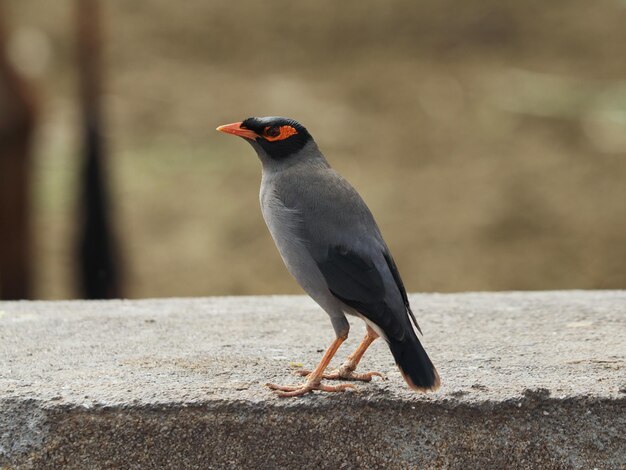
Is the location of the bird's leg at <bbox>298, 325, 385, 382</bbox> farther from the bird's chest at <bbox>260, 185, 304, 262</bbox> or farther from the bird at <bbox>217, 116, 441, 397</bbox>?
the bird's chest at <bbox>260, 185, 304, 262</bbox>

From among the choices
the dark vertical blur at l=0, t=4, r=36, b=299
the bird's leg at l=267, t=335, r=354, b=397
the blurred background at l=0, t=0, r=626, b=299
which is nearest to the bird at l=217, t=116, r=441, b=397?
the bird's leg at l=267, t=335, r=354, b=397

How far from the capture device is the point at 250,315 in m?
3.99

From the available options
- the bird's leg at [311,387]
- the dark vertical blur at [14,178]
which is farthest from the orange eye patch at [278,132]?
the dark vertical blur at [14,178]

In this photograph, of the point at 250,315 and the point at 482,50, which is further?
the point at 482,50

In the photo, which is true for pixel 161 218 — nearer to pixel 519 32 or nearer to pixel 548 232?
pixel 548 232

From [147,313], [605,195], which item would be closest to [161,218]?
[605,195]

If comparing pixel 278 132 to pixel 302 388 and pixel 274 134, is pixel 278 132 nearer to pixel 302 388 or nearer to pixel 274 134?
pixel 274 134

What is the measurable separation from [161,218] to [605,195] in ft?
Answer: 12.9

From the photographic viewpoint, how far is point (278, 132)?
10.5 feet

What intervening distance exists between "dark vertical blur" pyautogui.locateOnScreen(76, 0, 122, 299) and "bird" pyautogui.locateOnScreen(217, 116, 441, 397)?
16.9 feet

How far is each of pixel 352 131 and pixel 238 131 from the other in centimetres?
1029

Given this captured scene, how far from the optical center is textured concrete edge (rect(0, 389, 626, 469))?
9.83 feet

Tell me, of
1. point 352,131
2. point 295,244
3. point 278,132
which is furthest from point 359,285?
point 352,131

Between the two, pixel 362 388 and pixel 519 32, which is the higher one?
pixel 362 388
